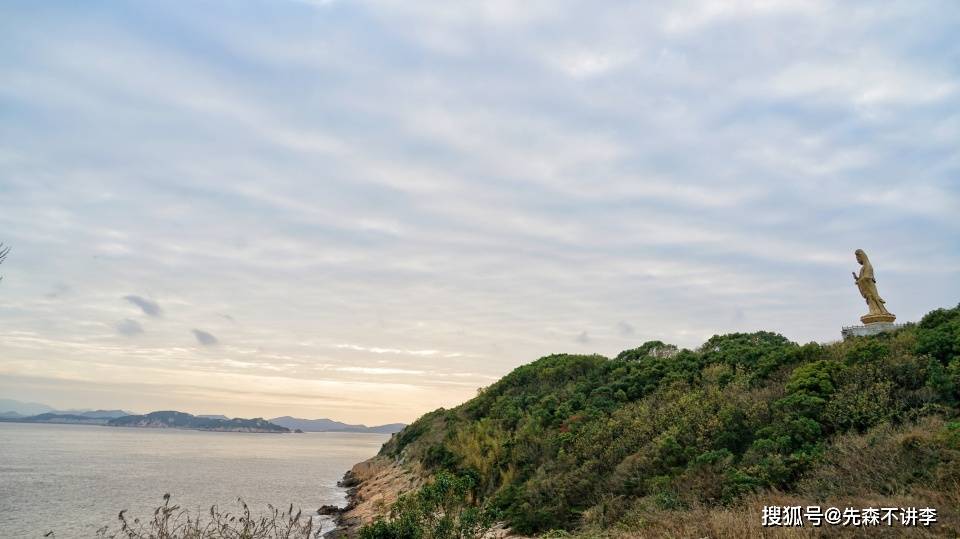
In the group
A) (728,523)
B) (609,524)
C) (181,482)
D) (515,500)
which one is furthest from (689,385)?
(181,482)

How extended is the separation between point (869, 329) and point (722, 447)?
49.2 ft

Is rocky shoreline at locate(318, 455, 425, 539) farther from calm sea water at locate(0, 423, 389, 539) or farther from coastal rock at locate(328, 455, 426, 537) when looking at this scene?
calm sea water at locate(0, 423, 389, 539)

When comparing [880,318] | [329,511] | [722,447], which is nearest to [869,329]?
[880,318]

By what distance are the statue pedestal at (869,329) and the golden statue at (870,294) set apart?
0.24m

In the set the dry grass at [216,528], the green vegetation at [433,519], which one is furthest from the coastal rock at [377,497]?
the dry grass at [216,528]

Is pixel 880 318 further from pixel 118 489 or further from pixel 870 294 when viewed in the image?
pixel 118 489

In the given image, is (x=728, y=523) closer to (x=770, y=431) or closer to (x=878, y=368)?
(x=770, y=431)

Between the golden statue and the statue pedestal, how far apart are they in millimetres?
238

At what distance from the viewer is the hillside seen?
11.4 m

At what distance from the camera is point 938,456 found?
445 inches

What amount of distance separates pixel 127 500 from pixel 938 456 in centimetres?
4338

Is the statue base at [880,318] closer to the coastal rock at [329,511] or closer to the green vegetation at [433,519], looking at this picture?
the green vegetation at [433,519]

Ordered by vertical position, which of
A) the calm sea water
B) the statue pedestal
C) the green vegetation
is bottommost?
the calm sea water

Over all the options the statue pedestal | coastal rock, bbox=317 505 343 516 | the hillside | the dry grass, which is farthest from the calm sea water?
Answer: the statue pedestal
